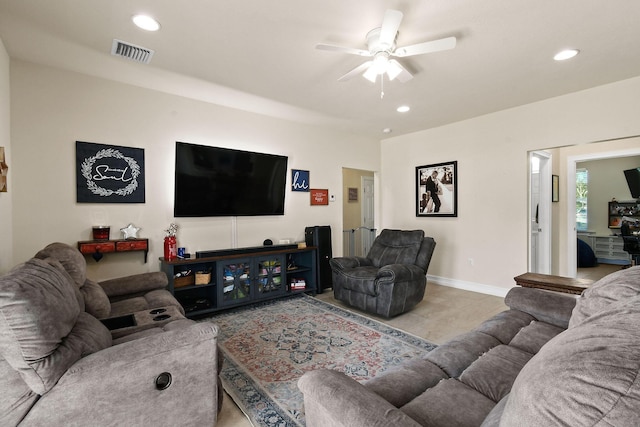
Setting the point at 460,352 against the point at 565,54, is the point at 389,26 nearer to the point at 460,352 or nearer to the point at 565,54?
the point at 565,54

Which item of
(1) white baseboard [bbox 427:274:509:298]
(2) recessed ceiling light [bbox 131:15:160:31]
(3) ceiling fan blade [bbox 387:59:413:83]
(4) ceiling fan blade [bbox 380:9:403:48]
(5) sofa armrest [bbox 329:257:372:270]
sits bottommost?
(1) white baseboard [bbox 427:274:509:298]

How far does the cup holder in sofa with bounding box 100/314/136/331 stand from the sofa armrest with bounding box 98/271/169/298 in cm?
76

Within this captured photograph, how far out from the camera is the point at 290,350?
8.71 ft

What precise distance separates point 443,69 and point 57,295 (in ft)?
11.3

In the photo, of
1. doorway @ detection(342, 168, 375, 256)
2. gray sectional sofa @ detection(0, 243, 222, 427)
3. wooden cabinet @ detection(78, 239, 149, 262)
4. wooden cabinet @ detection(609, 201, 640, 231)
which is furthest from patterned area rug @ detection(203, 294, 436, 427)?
wooden cabinet @ detection(609, 201, 640, 231)

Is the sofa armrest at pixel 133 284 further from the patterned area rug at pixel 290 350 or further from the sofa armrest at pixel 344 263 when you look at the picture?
the sofa armrest at pixel 344 263

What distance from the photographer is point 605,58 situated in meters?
2.82

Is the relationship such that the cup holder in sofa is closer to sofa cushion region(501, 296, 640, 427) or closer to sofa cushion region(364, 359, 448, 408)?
sofa cushion region(364, 359, 448, 408)

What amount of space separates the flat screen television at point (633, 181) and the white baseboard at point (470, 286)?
14.2 feet

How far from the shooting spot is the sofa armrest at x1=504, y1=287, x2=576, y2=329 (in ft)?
6.45

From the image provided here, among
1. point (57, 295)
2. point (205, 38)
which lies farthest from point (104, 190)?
point (57, 295)

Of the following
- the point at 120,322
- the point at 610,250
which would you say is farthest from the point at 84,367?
the point at 610,250

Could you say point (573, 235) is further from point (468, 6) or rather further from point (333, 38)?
point (333, 38)

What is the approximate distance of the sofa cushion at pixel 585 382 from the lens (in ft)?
1.74
